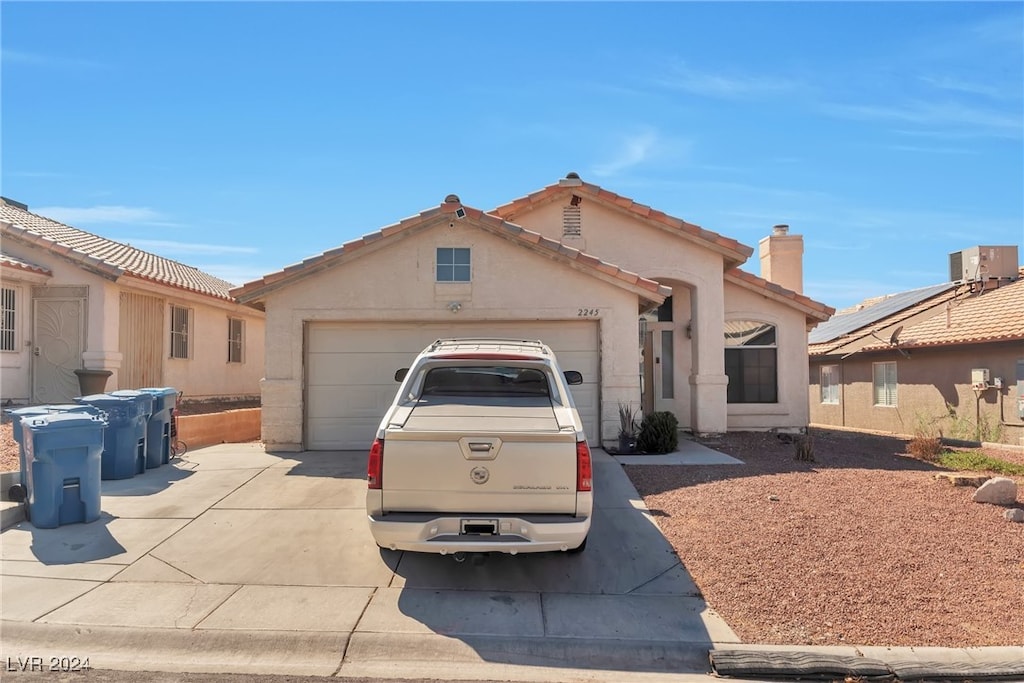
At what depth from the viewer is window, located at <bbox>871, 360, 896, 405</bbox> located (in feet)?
63.8

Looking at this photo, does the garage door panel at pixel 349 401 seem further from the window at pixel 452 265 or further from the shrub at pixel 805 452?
the shrub at pixel 805 452

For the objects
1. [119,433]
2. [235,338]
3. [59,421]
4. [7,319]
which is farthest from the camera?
[235,338]

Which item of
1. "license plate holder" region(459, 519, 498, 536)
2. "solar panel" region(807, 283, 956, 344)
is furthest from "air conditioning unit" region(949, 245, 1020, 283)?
"license plate holder" region(459, 519, 498, 536)

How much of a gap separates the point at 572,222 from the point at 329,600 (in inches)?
363

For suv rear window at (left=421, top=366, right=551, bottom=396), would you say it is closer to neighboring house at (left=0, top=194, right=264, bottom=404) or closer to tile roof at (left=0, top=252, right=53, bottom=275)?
neighboring house at (left=0, top=194, right=264, bottom=404)

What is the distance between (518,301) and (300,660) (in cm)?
679

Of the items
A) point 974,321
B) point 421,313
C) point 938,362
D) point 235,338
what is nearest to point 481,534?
point 421,313

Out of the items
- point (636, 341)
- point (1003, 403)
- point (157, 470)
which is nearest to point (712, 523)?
point (636, 341)

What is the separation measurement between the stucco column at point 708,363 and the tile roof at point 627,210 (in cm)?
81

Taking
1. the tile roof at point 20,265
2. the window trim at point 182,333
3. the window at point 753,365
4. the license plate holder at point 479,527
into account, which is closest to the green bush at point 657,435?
the window at point 753,365

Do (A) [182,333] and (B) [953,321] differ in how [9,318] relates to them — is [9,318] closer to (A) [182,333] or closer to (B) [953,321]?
(A) [182,333]

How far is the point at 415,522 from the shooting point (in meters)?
5.30

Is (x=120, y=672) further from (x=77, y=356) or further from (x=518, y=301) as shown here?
(x=77, y=356)

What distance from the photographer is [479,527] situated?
17.5ft
